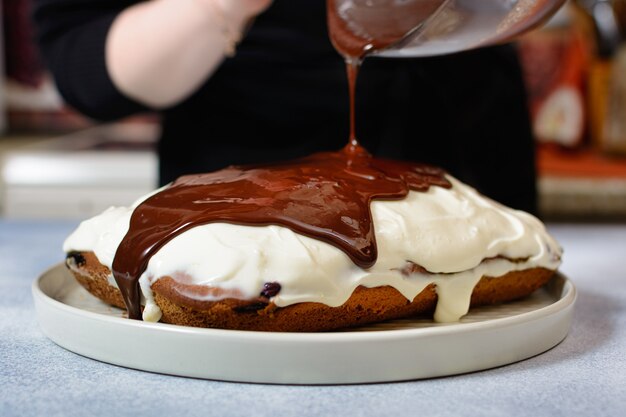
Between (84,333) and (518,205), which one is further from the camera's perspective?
(518,205)

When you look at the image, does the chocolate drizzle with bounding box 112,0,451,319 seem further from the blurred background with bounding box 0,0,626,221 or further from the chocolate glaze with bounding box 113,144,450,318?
the blurred background with bounding box 0,0,626,221

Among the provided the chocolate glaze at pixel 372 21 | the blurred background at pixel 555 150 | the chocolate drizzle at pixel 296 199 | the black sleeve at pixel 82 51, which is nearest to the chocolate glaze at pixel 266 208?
the chocolate drizzle at pixel 296 199

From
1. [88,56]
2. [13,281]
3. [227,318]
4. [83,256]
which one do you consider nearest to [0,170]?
[88,56]

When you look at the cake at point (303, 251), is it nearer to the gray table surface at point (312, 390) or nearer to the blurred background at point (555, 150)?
the gray table surface at point (312, 390)

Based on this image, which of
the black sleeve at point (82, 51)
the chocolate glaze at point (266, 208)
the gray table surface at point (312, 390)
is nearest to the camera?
the gray table surface at point (312, 390)

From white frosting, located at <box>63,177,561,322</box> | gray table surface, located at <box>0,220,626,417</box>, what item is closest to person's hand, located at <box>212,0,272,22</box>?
white frosting, located at <box>63,177,561,322</box>

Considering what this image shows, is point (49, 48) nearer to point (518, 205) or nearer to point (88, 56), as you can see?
point (88, 56)
